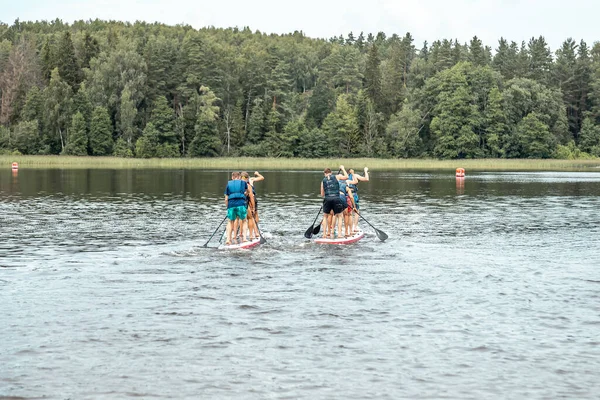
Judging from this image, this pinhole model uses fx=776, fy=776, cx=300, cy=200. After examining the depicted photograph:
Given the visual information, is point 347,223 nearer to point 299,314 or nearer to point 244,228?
point 244,228

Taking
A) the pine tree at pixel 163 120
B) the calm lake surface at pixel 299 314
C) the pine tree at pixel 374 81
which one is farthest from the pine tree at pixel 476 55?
the calm lake surface at pixel 299 314

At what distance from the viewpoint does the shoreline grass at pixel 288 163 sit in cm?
11556

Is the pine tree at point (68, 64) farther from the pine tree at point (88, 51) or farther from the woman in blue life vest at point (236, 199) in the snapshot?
the woman in blue life vest at point (236, 199)

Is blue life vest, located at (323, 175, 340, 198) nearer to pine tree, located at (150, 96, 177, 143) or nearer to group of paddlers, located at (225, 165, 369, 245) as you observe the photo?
group of paddlers, located at (225, 165, 369, 245)

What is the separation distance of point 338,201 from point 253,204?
2.76 meters

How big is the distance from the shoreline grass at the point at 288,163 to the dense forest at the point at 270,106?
7554 mm

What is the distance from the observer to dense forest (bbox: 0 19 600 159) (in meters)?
134

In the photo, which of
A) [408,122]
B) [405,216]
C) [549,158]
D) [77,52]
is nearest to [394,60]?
[408,122]

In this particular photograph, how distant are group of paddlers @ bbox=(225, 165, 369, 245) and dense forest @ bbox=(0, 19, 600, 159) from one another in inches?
4176

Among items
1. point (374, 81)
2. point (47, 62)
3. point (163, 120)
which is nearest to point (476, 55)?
point (374, 81)

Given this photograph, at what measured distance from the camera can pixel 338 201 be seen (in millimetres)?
25172

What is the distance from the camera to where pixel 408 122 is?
14075 centimetres

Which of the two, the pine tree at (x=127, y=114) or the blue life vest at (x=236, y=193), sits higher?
the pine tree at (x=127, y=114)

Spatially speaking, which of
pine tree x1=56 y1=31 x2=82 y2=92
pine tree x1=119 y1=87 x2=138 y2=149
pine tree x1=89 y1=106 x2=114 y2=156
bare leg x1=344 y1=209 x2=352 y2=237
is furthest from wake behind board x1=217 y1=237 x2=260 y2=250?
pine tree x1=56 y1=31 x2=82 y2=92
